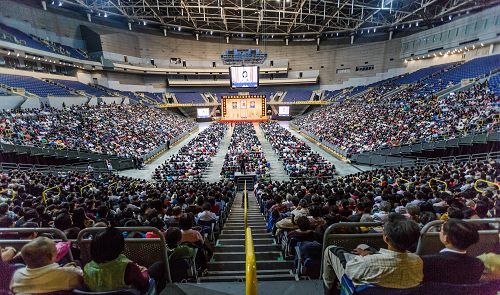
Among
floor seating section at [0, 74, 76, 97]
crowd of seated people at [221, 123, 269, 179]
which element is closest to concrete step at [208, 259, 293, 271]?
crowd of seated people at [221, 123, 269, 179]

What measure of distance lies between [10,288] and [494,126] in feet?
65.2

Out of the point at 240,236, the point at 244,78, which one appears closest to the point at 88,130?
the point at 240,236

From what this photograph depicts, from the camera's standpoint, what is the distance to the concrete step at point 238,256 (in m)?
4.73

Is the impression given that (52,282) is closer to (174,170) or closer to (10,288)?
(10,288)

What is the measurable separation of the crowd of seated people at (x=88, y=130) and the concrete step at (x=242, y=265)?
697 inches

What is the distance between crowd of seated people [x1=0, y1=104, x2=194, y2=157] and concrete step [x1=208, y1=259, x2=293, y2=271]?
17.7m

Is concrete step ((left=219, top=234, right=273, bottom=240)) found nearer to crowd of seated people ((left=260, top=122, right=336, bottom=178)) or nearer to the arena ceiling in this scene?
crowd of seated people ((left=260, top=122, right=336, bottom=178))

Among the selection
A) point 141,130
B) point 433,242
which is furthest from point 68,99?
point 433,242

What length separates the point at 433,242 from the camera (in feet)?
9.12

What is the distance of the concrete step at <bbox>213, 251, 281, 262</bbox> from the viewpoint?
473 cm

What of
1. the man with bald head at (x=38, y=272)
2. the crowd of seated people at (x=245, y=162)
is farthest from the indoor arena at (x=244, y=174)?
the crowd of seated people at (x=245, y=162)

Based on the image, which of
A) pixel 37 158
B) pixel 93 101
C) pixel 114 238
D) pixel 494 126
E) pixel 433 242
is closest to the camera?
pixel 114 238

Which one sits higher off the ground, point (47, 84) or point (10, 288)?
point (47, 84)

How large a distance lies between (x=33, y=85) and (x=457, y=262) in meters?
35.6
